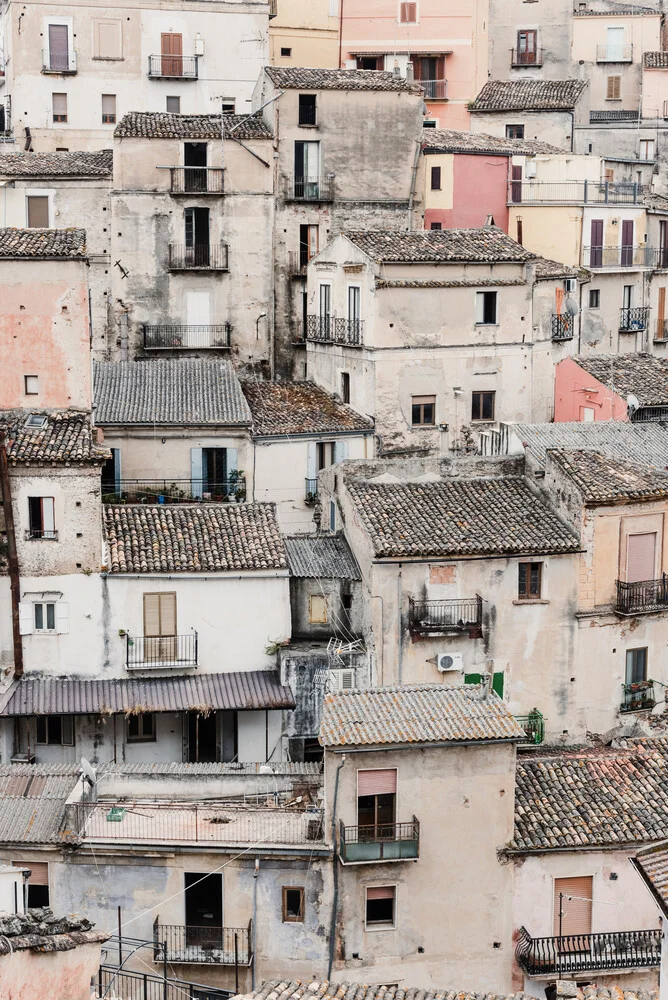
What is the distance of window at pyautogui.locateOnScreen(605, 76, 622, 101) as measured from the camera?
78562mm

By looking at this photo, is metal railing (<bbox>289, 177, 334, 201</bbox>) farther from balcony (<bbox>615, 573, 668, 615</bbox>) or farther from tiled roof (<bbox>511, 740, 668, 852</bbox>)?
tiled roof (<bbox>511, 740, 668, 852</bbox>)

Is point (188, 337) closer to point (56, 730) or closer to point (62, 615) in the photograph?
point (62, 615)

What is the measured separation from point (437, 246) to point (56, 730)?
20785 millimetres

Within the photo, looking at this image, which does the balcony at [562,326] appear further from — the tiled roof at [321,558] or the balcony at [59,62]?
the balcony at [59,62]

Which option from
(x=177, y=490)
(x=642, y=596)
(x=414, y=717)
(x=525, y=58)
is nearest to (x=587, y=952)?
(x=414, y=717)

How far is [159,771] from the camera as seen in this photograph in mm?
35812

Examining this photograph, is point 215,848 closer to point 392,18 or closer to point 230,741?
point 230,741

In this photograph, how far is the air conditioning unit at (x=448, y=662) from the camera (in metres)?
41.6

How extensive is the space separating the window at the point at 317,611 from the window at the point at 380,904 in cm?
1122

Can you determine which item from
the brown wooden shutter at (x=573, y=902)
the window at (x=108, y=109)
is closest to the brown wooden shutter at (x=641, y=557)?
the brown wooden shutter at (x=573, y=902)

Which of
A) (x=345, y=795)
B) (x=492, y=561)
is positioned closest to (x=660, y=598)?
(x=492, y=561)

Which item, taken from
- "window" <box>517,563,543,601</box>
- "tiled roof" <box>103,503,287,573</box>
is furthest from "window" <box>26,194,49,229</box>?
→ "window" <box>517,563,543,601</box>

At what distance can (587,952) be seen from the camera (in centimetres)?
3300

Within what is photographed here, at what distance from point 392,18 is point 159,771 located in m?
45.8
